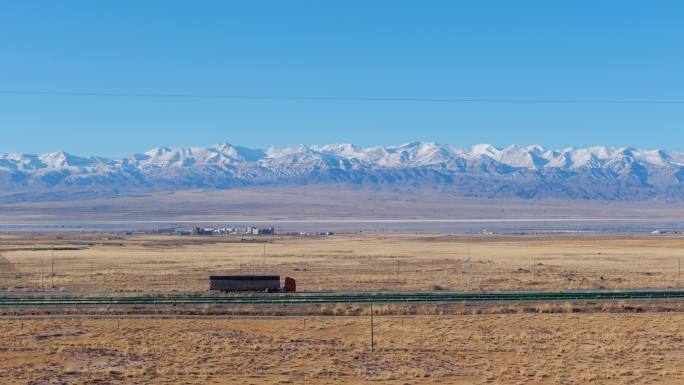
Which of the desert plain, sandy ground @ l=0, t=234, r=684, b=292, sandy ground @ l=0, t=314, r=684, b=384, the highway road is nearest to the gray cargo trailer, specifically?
the highway road

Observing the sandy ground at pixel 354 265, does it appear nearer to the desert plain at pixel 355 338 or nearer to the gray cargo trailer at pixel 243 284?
the desert plain at pixel 355 338

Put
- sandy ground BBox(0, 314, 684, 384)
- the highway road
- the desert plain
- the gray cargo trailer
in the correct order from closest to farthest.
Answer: sandy ground BBox(0, 314, 684, 384) → the desert plain → the highway road → the gray cargo trailer

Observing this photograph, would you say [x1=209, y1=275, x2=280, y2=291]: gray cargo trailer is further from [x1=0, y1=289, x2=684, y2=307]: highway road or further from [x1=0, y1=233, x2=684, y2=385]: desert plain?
[x1=0, y1=233, x2=684, y2=385]: desert plain

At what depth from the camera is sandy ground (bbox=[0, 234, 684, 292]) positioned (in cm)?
6923

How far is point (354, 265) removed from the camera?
91.9 metres

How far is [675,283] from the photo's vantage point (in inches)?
2739

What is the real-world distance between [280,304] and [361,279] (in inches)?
810

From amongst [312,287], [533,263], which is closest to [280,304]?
[312,287]

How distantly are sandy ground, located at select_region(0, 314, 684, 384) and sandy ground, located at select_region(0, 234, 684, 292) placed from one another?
1758 centimetres

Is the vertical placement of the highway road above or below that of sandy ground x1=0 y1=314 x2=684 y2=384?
above

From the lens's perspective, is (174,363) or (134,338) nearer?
(174,363)

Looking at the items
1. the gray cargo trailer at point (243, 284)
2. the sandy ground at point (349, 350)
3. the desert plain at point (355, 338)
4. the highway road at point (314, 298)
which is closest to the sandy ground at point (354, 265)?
the desert plain at point (355, 338)

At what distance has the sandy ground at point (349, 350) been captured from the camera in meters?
34.3

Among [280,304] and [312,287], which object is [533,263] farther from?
[280,304]
